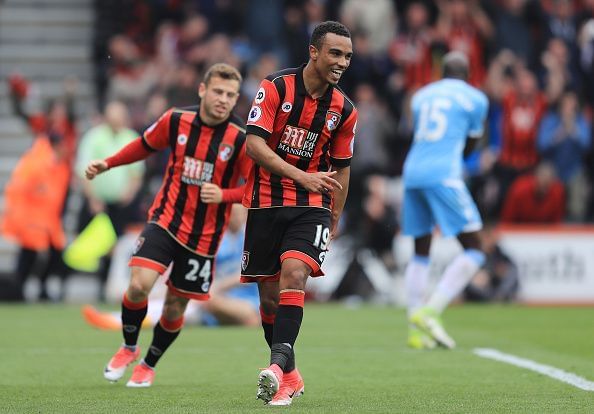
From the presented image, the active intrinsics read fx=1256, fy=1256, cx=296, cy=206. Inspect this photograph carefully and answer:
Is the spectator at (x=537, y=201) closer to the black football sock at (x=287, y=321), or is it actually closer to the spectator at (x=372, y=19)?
the spectator at (x=372, y=19)

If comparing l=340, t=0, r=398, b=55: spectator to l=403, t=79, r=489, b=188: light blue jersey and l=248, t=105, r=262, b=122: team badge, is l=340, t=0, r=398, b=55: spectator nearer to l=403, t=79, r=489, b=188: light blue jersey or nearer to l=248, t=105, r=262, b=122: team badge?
l=403, t=79, r=489, b=188: light blue jersey

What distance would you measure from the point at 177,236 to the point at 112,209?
9.89m

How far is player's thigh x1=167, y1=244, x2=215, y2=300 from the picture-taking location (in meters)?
8.47

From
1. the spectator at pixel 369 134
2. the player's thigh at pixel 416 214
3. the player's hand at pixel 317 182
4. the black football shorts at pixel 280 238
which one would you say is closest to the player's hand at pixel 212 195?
the black football shorts at pixel 280 238

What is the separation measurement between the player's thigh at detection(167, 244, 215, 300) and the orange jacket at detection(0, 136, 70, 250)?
9373 millimetres

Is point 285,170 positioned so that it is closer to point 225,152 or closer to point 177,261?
point 225,152

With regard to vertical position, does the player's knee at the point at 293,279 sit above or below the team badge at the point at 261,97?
below

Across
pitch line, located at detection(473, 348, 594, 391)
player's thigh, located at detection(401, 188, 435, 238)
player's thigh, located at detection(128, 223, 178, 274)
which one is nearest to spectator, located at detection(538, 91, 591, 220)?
player's thigh, located at detection(401, 188, 435, 238)

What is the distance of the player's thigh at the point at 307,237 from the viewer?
7.30m

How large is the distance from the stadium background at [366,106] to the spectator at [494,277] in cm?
22

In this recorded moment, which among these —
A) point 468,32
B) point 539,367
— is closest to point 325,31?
point 539,367

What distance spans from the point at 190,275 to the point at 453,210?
12.1ft

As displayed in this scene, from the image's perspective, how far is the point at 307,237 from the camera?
7355mm

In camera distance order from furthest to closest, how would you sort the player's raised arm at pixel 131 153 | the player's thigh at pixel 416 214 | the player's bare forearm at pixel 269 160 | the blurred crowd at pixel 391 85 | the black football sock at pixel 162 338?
the blurred crowd at pixel 391 85
the player's thigh at pixel 416 214
the player's raised arm at pixel 131 153
the black football sock at pixel 162 338
the player's bare forearm at pixel 269 160
